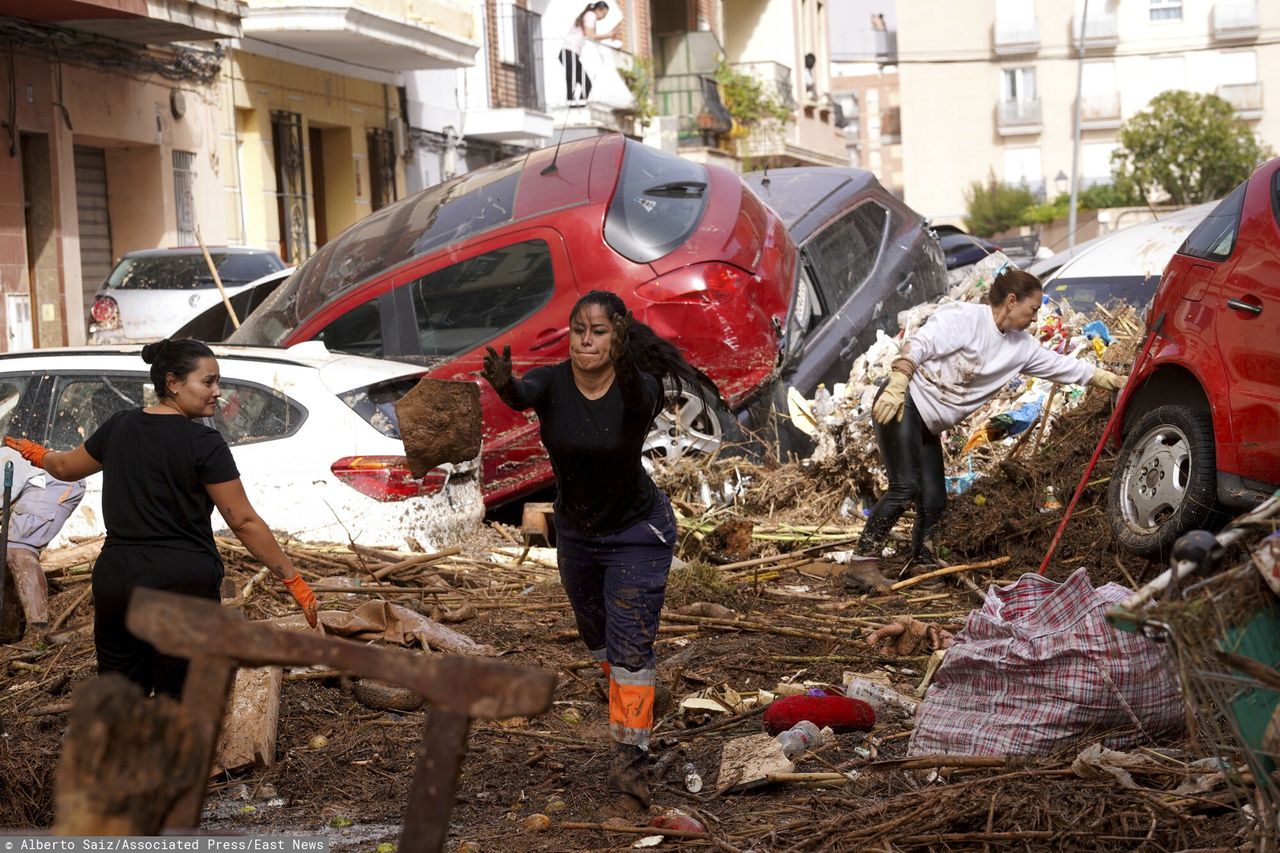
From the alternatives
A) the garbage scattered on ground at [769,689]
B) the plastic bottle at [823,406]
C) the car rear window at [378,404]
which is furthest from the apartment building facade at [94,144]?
the garbage scattered on ground at [769,689]

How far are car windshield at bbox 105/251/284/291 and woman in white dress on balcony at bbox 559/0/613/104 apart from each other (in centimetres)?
1266

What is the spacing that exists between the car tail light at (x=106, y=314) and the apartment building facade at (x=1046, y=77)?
174ft

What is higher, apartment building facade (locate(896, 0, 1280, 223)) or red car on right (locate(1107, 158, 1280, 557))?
apartment building facade (locate(896, 0, 1280, 223))

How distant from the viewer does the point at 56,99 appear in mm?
17609

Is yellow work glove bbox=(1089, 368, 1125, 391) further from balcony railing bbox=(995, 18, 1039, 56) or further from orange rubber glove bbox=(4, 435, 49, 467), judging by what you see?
balcony railing bbox=(995, 18, 1039, 56)

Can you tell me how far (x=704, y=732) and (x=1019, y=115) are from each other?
65470 millimetres

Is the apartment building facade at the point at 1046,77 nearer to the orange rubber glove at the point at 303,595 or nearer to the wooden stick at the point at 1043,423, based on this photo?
the wooden stick at the point at 1043,423

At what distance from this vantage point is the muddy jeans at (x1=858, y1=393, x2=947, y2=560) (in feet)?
27.4

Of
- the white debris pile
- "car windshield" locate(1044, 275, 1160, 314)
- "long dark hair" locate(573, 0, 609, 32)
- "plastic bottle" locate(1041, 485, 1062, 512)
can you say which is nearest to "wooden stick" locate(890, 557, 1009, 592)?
"plastic bottle" locate(1041, 485, 1062, 512)

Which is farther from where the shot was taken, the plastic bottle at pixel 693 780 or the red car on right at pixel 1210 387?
the red car on right at pixel 1210 387

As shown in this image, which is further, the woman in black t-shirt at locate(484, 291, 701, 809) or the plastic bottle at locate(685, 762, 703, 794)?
the plastic bottle at locate(685, 762, 703, 794)

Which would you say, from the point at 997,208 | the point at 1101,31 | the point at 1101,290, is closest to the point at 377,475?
the point at 1101,290

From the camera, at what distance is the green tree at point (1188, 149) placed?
2149 inches

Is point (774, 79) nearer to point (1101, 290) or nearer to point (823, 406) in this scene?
point (1101, 290)
